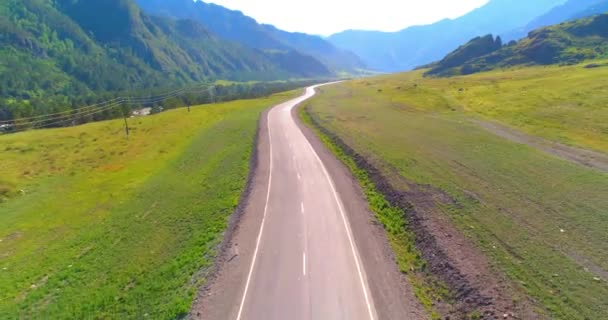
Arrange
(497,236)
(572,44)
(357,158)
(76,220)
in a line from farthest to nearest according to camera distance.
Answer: (572,44) → (357,158) → (76,220) → (497,236)

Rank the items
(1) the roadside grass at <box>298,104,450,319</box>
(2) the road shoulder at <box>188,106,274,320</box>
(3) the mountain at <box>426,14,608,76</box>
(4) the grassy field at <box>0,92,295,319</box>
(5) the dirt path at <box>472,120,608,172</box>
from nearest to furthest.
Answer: (2) the road shoulder at <box>188,106,274,320</box> < (1) the roadside grass at <box>298,104,450,319</box> < (4) the grassy field at <box>0,92,295,319</box> < (5) the dirt path at <box>472,120,608,172</box> < (3) the mountain at <box>426,14,608,76</box>

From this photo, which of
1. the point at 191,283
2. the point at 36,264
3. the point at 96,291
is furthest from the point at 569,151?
the point at 36,264

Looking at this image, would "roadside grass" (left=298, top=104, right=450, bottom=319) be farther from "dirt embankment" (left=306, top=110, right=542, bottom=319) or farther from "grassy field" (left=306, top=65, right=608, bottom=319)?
"grassy field" (left=306, top=65, right=608, bottom=319)

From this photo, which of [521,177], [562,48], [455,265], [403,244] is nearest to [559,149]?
[521,177]

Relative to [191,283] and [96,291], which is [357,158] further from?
[96,291]

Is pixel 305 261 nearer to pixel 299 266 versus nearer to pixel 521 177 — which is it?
pixel 299 266

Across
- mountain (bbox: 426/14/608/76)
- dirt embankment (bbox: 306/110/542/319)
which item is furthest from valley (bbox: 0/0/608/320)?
mountain (bbox: 426/14/608/76)
